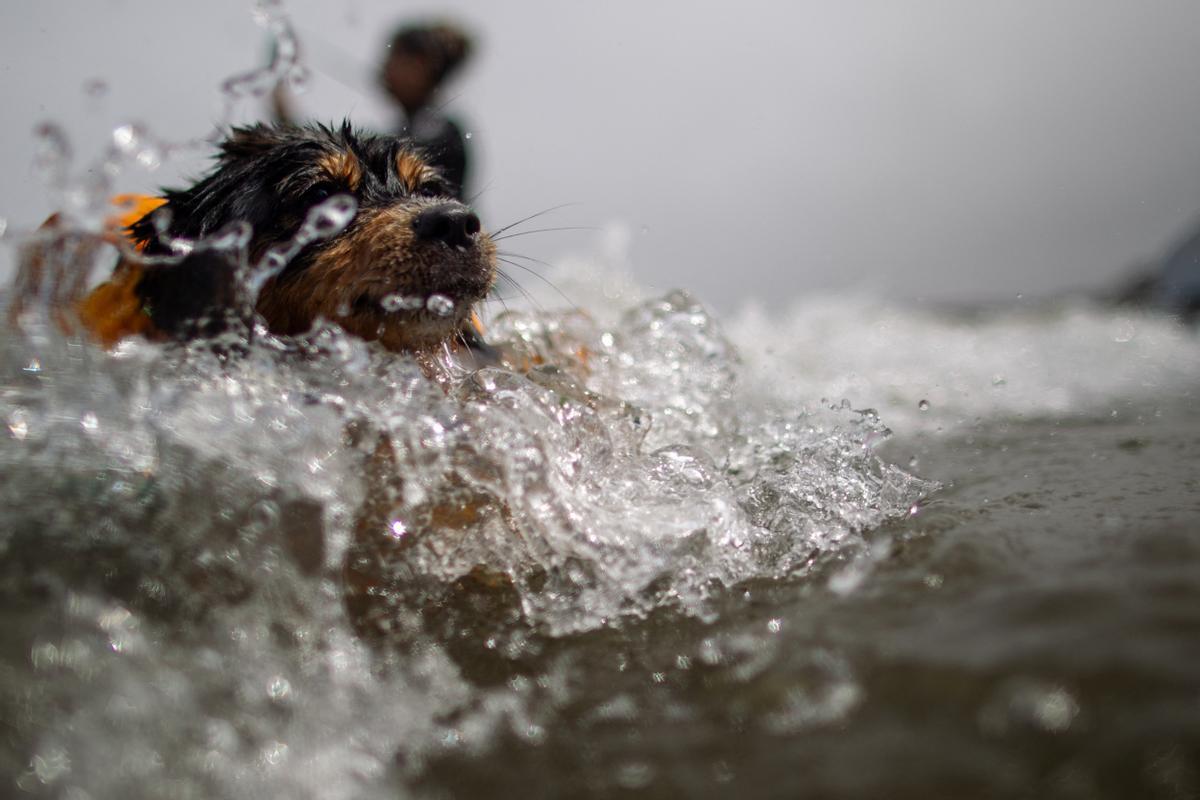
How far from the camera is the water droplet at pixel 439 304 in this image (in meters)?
2.34

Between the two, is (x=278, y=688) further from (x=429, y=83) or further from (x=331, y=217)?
(x=429, y=83)

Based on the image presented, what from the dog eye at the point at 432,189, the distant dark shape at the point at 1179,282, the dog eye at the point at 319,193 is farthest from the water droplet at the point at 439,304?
the distant dark shape at the point at 1179,282

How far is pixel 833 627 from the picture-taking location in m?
1.36

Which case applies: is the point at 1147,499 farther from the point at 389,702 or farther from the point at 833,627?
the point at 389,702

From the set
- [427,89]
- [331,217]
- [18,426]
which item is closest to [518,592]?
[18,426]

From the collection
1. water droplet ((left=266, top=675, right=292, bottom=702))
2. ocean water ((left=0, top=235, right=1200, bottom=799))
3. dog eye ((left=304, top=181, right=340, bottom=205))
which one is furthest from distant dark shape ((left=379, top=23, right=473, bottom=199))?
water droplet ((left=266, top=675, right=292, bottom=702))

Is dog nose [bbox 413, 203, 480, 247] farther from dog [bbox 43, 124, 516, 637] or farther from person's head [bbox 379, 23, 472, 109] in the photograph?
person's head [bbox 379, 23, 472, 109]

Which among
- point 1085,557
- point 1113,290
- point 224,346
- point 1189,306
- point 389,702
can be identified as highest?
point 1113,290

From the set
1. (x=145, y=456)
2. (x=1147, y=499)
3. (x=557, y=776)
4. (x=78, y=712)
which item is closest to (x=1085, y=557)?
(x=1147, y=499)

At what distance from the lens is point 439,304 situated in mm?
2348

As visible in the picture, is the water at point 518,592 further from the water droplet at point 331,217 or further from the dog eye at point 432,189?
the dog eye at point 432,189

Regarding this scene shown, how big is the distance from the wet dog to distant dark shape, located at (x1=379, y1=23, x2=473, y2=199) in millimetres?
838

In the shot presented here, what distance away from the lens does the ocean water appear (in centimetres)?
108

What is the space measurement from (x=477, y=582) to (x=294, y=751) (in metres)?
0.67
